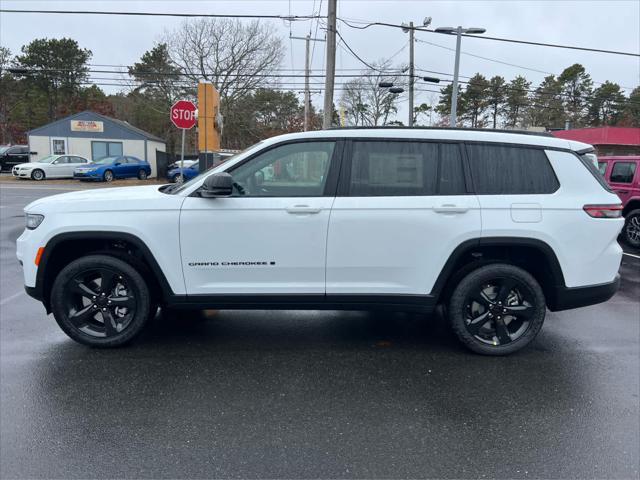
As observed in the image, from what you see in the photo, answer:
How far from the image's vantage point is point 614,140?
3291 cm

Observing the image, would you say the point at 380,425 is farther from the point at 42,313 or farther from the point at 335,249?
the point at 42,313

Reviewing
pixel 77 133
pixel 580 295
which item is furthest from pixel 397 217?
pixel 77 133

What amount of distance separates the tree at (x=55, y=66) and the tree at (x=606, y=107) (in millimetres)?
58066

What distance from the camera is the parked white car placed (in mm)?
25580

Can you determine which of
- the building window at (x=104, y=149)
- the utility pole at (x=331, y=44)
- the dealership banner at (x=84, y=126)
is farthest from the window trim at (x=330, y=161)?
the dealership banner at (x=84, y=126)

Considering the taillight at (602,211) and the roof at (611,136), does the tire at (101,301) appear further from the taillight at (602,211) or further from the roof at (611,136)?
the roof at (611,136)

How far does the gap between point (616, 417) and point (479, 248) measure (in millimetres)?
1493

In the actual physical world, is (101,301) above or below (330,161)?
below

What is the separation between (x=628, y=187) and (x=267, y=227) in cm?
929

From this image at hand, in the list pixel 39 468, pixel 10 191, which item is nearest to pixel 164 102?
pixel 10 191

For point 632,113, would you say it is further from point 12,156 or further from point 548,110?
point 12,156

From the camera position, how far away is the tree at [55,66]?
51.2 meters

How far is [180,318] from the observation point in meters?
4.78

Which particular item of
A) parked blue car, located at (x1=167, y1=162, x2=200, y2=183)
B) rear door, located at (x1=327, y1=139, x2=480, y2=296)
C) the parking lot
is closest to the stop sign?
the parking lot
